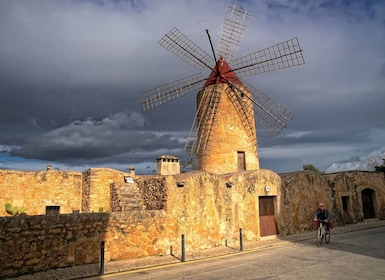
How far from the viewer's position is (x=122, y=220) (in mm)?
10828

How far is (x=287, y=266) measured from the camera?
8578 mm

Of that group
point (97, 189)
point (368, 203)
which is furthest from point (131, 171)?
point (368, 203)

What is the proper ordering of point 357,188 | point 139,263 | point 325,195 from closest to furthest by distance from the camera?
point 139,263 < point 325,195 < point 357,188

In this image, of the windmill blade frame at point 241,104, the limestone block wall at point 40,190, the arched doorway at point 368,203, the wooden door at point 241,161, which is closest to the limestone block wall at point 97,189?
the limestone block wall at point 40,190

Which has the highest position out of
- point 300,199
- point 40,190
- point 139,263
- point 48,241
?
point 40,190

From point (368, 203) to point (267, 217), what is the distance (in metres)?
11.9

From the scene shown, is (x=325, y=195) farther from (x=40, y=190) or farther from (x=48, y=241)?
(x=40, y=190)

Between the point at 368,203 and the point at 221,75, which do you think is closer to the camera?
the point at 221,75

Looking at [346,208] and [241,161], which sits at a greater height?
[241,161]

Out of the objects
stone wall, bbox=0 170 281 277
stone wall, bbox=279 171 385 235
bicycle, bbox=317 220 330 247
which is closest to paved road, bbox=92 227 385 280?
bicycle, bbox=317 220 330 247

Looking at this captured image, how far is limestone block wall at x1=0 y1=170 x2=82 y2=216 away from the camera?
15.0m

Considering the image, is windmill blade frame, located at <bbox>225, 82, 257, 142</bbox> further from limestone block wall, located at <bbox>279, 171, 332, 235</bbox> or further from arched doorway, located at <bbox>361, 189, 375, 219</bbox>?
arched doorway, located at <bbox>361, 189, 375, 219</bbox>

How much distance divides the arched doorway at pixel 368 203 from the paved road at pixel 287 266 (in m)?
12.2

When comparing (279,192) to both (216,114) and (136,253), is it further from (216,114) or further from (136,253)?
(136,253)
